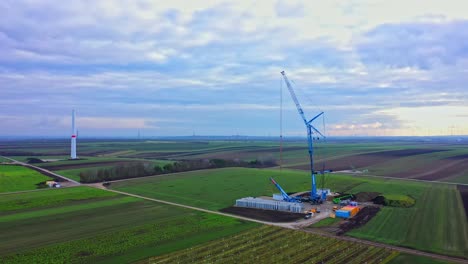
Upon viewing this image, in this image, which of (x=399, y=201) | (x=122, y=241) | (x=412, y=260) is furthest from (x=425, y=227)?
(x=122, y=241)

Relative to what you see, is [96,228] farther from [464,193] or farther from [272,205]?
[464,193]

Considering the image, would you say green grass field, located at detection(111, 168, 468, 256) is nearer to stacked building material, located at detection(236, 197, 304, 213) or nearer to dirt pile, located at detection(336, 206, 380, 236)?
dirt pile, located at detection(336, 206, 380, 236)

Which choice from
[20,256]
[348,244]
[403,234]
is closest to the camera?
[20,256]

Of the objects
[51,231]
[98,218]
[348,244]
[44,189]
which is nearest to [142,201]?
[98,218]

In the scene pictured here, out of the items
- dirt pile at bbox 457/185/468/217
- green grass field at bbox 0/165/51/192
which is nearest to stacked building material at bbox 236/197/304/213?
dirt pile at bbox 457/185/468/217

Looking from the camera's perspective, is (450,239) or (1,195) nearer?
(450,239)

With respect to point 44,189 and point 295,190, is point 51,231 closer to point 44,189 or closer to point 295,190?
point 44,189
